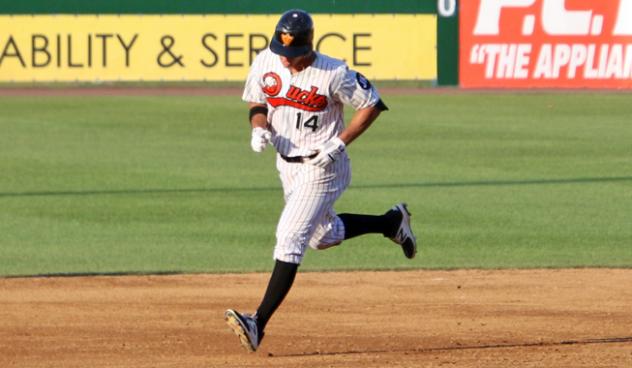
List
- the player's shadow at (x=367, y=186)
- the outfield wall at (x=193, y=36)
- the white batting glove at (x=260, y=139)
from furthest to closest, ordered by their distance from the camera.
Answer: the outfield wall at (x=193, y=36) < the player's shadow at (x=367, y=186) < the white batting glove at (x=260, y=139)

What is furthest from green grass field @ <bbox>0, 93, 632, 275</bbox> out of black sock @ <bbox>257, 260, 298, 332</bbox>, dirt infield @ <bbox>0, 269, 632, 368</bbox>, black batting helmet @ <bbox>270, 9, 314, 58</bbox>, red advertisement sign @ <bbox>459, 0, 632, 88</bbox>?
black batting helmet @ <bbox>270, 9, 314, 58</bbox>

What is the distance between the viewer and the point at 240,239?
1332 centimetres

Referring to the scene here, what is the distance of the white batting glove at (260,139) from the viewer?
8.23m

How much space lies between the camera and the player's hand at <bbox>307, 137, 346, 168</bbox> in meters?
8.38

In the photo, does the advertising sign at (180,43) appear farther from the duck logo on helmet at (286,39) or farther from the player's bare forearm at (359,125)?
the duck logo on helmet at (286,39)

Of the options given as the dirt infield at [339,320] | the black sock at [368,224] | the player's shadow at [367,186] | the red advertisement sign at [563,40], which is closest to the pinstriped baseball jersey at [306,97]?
the black sock at [368,224]

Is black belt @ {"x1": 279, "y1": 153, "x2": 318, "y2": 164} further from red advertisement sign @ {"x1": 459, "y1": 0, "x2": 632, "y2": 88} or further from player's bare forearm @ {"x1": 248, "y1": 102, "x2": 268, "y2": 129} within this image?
red advertisement sign @ {"x1": 459, "y1": 0, "x2": 632, "y2": 88}

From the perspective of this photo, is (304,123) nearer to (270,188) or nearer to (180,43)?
(270,188)

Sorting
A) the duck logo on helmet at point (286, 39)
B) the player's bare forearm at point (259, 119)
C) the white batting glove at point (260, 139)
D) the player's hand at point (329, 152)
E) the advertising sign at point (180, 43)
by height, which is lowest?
the advertising sign at point (180, 43)

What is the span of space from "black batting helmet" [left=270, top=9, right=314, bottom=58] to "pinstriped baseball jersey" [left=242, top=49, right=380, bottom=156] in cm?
18

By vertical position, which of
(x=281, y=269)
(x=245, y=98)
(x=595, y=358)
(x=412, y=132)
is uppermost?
(x=245, y=98)

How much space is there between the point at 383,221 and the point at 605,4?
1905 cm

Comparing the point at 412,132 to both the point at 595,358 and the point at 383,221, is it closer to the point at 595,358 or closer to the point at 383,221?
the point at 383,221

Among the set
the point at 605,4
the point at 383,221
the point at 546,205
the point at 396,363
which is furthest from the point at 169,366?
the point at 605,4
